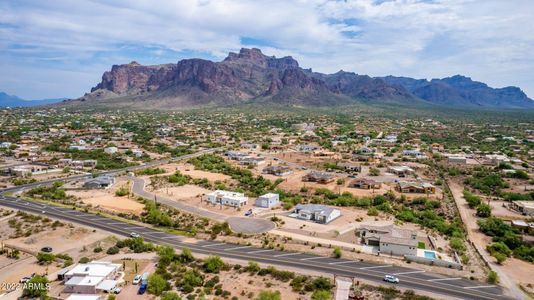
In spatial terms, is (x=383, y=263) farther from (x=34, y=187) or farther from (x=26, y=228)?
(x=34, y=187)

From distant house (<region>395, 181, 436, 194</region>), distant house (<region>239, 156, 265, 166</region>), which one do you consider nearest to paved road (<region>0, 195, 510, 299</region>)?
distant house (<region>395, 181, 436, 194</region>)

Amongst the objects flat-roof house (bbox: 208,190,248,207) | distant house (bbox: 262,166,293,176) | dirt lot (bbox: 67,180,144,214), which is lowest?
dirt lot (bbox: 67,180,144,214)

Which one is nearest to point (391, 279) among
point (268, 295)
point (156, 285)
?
point (268, 295)

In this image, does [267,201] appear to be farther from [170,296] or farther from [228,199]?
[170,296]

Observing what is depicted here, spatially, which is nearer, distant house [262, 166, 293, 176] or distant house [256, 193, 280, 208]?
distant house [256, 193, 280, 208]

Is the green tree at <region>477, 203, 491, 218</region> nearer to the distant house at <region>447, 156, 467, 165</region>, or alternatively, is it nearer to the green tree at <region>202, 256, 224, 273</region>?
the green tree at <region>202, 256, 224, 273</region>

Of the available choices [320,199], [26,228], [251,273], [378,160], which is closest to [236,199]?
[320,199]
